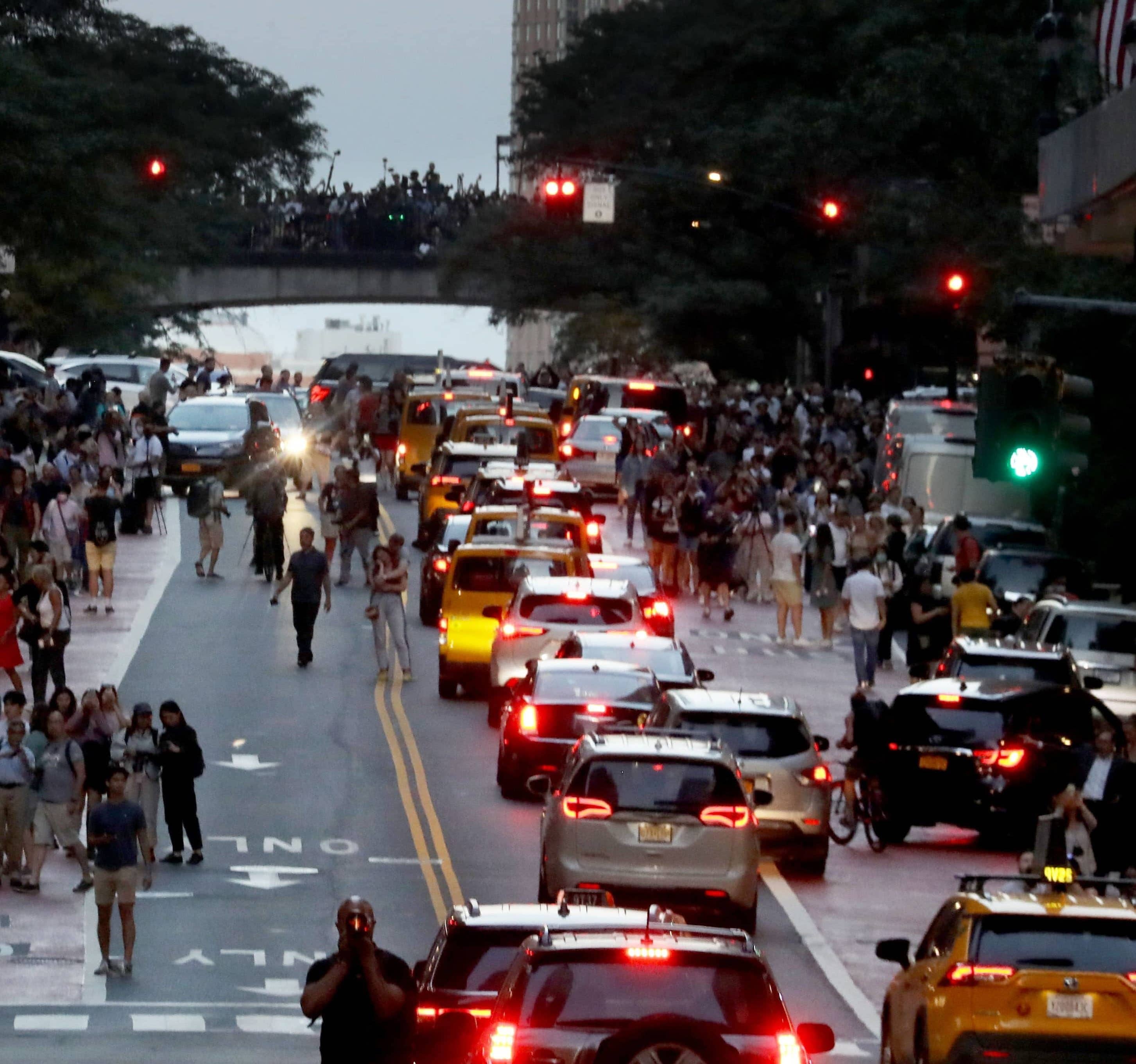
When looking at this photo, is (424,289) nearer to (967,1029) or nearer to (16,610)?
(16,610)

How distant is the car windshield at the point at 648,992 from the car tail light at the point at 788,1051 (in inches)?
1.7

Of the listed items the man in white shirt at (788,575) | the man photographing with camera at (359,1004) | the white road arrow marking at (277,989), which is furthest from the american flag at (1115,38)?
the man photographing with camera at (359,1004)

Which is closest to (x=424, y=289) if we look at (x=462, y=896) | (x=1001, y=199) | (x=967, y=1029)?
(x=1001, y=199)

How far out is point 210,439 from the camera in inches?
1922

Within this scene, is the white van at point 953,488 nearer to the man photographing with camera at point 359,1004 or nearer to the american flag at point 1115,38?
the american flag at point 1115,38

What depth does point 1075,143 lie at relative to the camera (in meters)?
24.9

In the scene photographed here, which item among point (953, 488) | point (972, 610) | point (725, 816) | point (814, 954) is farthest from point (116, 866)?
point (953, 488)

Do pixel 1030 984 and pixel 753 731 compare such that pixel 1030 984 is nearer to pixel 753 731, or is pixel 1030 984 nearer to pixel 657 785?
pixel 657 785

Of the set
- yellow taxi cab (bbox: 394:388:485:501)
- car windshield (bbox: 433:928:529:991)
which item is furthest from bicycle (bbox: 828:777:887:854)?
yellow taxi cab (bbox: 394:388:485:501)

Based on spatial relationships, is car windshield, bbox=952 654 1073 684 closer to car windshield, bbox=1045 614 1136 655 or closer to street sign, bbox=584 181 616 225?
car windshield, bbox=1045 614 1136 655

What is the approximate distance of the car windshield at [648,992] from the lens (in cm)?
1052

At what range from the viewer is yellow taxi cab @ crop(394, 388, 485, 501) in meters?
51.9

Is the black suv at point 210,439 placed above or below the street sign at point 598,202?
below

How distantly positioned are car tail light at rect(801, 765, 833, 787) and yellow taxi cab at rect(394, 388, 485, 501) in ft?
94.5
